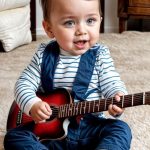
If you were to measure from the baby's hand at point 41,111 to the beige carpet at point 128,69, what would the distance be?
0.26 meters

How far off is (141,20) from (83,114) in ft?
6.28

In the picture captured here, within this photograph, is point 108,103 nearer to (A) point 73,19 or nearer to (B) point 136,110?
(A) point 73,19

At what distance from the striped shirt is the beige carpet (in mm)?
199

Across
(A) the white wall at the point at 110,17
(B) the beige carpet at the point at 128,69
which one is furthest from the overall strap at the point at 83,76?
(A) the white wall at the point at 110,17

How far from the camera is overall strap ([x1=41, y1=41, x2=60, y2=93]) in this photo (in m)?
0.91

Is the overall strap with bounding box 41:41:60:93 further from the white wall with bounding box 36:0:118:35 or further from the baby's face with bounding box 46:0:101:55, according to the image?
the white wall with bounding box 36:0:118:35

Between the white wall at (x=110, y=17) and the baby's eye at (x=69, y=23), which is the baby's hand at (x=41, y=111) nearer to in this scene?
the baby's eye at (x=69, y=23)

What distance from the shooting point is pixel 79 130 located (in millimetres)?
904

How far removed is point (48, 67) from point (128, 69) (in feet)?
2.77

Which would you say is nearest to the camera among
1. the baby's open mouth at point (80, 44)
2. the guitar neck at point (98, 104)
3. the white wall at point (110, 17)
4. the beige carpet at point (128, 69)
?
the guitar neck at point (98, 104)

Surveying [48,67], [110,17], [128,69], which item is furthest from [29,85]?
[110,17]

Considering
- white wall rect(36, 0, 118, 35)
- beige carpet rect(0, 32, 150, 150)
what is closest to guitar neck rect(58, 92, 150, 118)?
beige carpet rect(0, 32, 150, 150)

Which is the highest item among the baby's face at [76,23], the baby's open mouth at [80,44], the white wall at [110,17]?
the baby's face at [76,23]

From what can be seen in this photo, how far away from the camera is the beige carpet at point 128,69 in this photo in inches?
44.2
